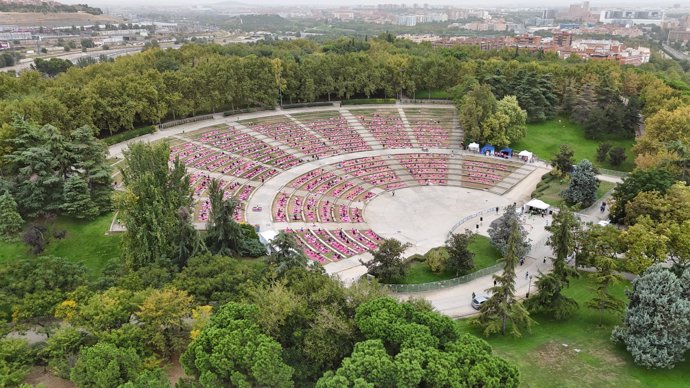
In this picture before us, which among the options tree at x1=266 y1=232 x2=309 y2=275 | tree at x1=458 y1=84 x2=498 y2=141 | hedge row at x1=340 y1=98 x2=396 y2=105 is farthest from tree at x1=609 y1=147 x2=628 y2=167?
tree at x1=266 y1=232 x2=309 y2=275

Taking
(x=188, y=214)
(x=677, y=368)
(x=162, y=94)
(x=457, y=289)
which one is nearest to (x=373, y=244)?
(x=457, y=289)

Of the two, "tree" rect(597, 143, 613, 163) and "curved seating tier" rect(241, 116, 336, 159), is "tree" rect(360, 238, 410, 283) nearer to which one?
"curved seating tier" rect(241, 116, 336, 159)

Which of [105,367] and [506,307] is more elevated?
[105,367]

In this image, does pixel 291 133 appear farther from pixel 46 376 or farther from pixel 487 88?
pixel 46 376

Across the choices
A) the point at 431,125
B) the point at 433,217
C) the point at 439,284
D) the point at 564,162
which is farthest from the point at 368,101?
the point at 439,284

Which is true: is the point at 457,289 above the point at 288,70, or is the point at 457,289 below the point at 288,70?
below

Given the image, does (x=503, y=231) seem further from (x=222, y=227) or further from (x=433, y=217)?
(x=222, y=227)
